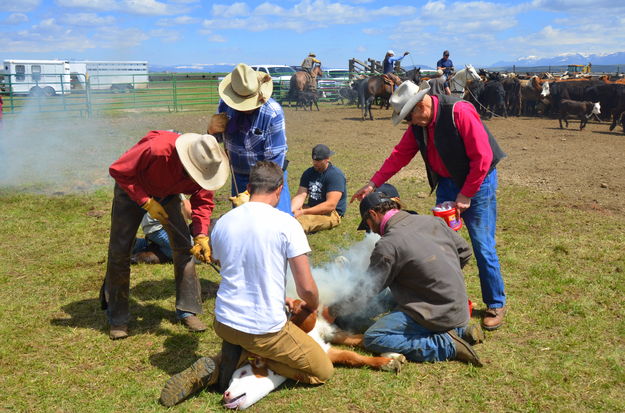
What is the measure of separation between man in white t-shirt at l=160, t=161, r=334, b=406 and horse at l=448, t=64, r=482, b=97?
17.6 meters

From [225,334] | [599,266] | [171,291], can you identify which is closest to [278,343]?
[225,334]

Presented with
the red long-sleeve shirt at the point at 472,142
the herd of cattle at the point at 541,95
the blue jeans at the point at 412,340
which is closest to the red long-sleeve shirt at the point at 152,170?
the blue jeans at the point at 412,340

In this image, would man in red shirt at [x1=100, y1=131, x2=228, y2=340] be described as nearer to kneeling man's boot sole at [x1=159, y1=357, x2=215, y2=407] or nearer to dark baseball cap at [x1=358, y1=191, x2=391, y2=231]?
kneeling man's boot sole at [x1=159, y1=357, x2=215, y2=407]

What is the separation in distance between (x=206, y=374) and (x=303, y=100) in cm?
2006

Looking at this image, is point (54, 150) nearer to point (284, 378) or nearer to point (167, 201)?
point (167, 201)

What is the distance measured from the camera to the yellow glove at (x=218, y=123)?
427cm

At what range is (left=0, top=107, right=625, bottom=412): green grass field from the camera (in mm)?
3203

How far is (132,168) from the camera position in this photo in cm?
370

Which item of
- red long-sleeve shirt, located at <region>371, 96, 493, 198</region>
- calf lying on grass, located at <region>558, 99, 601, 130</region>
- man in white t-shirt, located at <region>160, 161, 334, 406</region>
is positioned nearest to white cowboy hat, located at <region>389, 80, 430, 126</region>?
red long-sleeve shirt, located at <region>371, 96, 493, 198</region>

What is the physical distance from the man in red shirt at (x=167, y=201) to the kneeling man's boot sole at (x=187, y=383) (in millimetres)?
813

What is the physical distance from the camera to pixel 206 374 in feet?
Result: 10.3

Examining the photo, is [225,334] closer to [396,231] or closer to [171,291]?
[396,231]

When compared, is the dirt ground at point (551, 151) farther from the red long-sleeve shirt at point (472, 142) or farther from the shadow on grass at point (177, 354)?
the shadow on grass at point (177, 354)

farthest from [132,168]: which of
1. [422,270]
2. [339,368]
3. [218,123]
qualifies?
[422,270]
